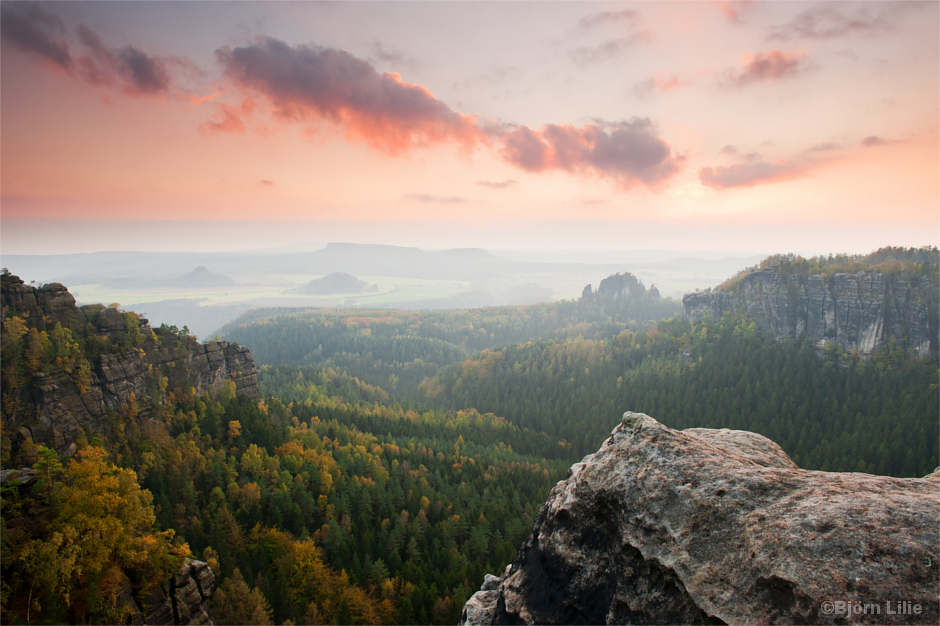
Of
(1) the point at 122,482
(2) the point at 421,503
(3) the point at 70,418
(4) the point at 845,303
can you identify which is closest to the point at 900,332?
(4) the point at 845,303

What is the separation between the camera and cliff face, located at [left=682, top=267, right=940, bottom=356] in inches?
4710

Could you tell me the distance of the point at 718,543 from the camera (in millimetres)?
10109

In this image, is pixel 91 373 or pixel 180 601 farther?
pixel 91 373

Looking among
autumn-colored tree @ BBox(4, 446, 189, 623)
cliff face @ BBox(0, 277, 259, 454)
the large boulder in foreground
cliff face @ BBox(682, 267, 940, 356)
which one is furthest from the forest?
the large boulder in foreground

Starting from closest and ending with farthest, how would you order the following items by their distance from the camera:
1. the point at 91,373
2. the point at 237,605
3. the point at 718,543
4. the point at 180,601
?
1. the point at 718,543
2. the point at 180,601
3. the point at 237,605
4. the point at 91,373

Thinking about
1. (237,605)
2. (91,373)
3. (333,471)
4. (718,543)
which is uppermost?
(718,543)

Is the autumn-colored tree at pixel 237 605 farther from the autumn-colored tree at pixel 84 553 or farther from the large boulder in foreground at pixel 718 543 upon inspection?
the large boulder in foreground at pixel 718 543

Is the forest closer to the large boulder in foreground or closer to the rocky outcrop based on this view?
the rocky outcrop

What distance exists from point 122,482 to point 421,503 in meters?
40.4

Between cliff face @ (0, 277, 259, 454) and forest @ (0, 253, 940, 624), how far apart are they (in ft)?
2.09

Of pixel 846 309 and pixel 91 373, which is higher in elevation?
pixel 846 309

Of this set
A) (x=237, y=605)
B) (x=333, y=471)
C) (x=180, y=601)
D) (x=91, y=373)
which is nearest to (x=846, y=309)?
(x=333, y=471)

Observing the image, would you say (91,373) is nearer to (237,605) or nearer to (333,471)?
(333,471)

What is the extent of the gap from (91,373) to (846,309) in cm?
18153
